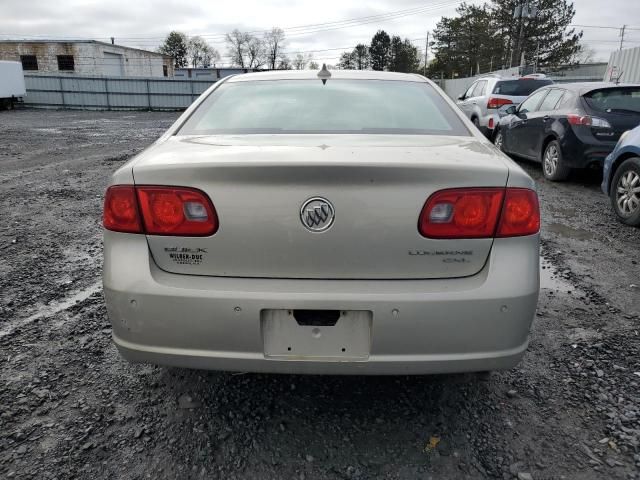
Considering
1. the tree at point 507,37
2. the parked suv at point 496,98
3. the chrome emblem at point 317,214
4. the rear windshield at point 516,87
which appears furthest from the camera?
the tree at point 507,37

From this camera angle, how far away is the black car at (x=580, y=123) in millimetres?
6875

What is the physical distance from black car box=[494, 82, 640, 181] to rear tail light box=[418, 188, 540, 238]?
5.85 meters

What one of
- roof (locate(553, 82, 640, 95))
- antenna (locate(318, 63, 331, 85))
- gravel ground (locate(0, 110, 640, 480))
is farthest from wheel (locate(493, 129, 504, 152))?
antenna (locate(318, 63, 331, 85))

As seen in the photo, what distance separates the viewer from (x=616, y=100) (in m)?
7.02

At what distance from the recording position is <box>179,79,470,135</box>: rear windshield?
2.47 metres

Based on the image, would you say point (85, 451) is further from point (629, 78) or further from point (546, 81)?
point (629, 78)

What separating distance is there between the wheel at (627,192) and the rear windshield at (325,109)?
349 centimetres

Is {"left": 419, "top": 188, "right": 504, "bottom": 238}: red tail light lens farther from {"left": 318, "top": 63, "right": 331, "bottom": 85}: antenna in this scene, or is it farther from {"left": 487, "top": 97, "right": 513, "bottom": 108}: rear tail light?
{"left": 487, "top": 97, "right": 513, "bottom": 108}: rear tail light

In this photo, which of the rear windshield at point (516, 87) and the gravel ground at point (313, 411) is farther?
the rear windshield at point (516, 87)

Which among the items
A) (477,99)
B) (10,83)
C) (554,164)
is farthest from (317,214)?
(10,83)

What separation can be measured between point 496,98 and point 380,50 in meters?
76.5

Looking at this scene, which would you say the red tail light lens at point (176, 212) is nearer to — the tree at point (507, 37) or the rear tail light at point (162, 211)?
the rear tail light at point (162, 211)

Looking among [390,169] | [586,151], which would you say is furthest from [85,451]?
[586,151]

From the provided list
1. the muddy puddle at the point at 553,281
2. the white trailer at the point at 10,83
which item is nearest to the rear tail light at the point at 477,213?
the muddy puddle at the point at 553,281
